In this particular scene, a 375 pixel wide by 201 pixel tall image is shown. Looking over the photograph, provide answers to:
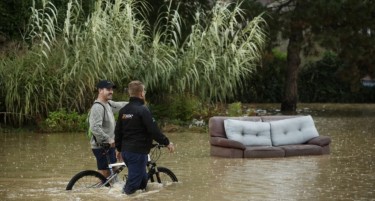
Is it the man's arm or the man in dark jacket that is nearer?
the man in dark jacket

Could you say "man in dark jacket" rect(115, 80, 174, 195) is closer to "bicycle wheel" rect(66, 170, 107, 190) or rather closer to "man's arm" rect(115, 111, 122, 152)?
"man's arm" rect(115, 111, 122, 152)

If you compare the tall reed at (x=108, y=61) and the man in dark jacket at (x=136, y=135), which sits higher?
the tall reed at (x=108, y=61)

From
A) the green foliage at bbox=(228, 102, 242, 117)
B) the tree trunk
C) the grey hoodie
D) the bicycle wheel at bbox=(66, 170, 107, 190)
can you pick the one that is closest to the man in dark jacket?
the grey hoodie

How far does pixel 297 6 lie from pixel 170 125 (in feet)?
32.7

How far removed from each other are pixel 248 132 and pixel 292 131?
0.92 metres

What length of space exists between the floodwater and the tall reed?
4.48ft

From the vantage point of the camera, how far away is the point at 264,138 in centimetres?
1727

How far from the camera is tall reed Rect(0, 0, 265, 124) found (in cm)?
2234

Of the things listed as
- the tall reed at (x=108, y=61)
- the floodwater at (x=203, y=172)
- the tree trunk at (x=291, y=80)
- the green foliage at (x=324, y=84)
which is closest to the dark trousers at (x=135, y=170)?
the floodwater at (x=203, y=172)

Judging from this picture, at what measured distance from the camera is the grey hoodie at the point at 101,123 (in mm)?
11898

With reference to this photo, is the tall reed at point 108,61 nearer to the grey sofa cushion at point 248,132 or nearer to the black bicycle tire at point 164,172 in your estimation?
the grey sofa cushion at point 248,132

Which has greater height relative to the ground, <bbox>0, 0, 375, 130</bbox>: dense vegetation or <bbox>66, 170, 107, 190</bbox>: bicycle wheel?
<bbox>0, 0, 375, 130</bbox>: dense vegetation

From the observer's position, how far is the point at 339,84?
40781 mm

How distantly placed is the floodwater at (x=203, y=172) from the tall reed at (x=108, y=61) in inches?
53.8
